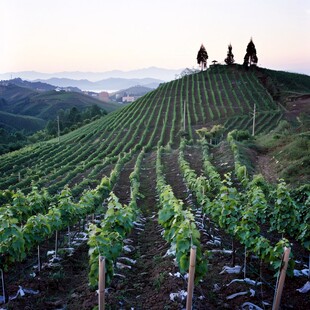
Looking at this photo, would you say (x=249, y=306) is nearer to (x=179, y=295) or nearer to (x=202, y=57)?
(x=179, y=295)

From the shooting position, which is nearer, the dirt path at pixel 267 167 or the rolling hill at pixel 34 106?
the dirt path at pixel 267 167

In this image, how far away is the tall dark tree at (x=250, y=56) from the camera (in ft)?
239

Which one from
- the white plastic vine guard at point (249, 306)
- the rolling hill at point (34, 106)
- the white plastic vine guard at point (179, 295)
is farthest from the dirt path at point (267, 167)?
the rolling hill at point (34, 106)

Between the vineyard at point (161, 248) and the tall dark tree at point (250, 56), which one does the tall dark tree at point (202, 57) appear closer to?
the tall dark tree at point (250, 56)

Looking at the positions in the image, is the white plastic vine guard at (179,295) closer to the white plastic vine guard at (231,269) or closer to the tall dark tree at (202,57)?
the white plastic vine guard at (231,269)

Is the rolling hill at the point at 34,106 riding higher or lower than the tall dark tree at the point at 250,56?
lower

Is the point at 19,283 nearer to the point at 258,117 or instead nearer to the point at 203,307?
the point at 203,307

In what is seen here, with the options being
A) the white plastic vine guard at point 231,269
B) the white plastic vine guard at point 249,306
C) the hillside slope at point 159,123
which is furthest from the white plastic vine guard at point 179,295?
the hillside slope at point 159,123

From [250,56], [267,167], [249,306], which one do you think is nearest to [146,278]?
[249,306]

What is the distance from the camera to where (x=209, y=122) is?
47938mm

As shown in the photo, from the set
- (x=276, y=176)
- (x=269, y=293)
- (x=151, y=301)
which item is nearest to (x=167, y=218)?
(x=151, y=301)

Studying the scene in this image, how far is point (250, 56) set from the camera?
7350cm

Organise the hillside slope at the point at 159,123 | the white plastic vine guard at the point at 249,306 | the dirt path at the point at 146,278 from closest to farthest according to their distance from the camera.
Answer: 1. the white plastic vine guard at the point at 249,306
2. the dirt path at the point at 146,278
3. the hillside slope at the point at 159,123

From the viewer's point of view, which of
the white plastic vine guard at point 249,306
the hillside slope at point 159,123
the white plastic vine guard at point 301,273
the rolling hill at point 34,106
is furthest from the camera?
the rolling hill at point 34,106
